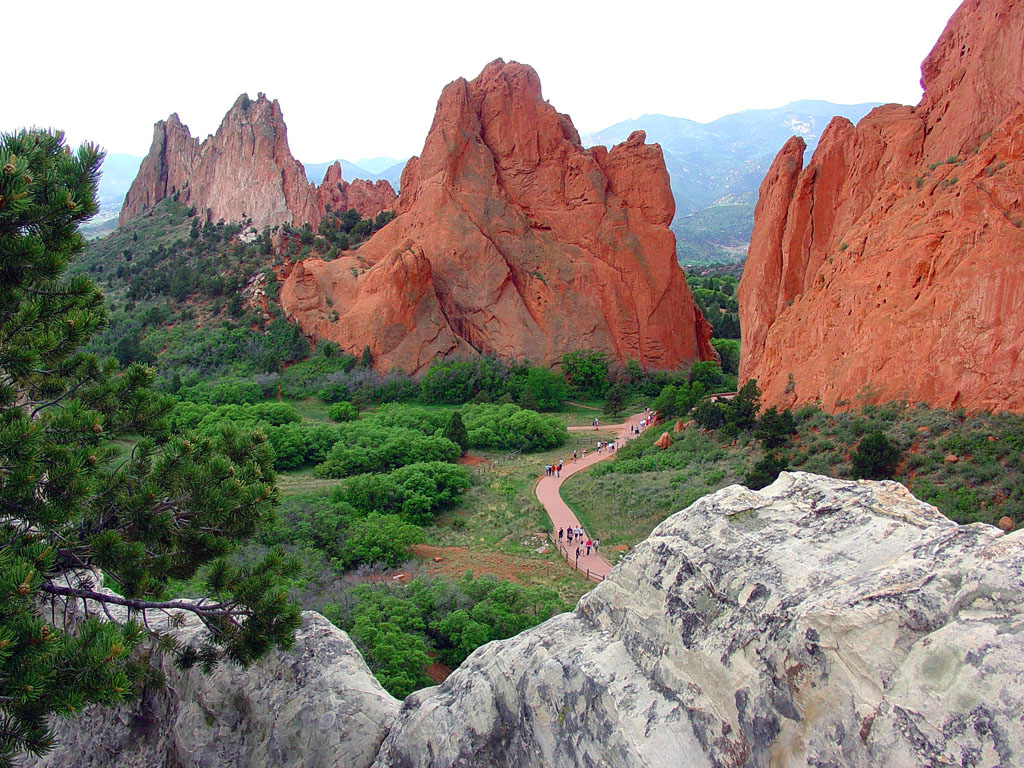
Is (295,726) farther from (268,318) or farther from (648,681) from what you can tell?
(268,318)

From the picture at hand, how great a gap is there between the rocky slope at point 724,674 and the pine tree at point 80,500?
640 millimetres

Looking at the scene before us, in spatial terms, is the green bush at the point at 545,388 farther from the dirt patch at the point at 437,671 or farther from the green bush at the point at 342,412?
the dirt patch at the point at 437,671

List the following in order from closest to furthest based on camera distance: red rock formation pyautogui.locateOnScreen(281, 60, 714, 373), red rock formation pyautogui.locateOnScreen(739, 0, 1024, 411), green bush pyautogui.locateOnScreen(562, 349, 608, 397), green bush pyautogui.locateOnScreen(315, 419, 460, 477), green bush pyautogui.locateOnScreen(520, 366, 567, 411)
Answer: red rock formation pyautogui.locateOnScreen(739, 0, 1024, 411), green bush pyautogui.locateOnScreen(315, 419, 460, 477), green bush pyautogui.locateOnScreen(520, 366, 567, 411), green bush pyautogui.locateOnScreen(562, 349, 608, 397), red rock formation pyautogui.locateOnScreen(281, 60, 714, 373)

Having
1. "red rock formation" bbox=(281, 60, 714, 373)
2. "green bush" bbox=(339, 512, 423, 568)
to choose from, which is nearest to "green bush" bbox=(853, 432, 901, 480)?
"green bush" bbox=(339, 512, 423, 568)

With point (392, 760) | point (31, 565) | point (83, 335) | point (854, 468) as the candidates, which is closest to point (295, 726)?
point (392, 760)

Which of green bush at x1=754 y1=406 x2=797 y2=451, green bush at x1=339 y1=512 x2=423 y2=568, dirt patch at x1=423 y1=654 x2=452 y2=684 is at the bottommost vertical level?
dirt patch at x1=423 y1=654 x2=452 y2=684

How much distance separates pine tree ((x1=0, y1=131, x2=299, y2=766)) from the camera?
4.30 meters

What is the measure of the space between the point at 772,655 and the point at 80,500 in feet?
16.7

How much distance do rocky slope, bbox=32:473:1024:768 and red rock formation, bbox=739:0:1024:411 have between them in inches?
650

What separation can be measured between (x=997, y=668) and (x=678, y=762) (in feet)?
5.17

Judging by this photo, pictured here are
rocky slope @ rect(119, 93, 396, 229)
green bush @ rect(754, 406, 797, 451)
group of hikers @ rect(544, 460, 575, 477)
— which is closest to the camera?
green bush @ rect(754, 406, 797, 451)

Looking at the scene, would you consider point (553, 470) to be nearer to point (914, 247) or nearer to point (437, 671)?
point (914, 247)

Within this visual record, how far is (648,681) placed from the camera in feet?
12.6

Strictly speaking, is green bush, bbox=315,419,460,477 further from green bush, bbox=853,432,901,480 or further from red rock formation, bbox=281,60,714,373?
green bush, bbox=853,432,901,480
